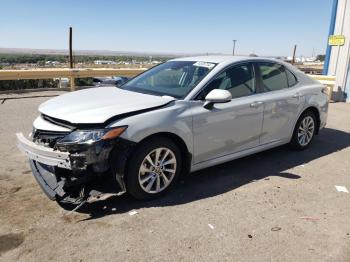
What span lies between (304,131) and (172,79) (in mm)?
2647

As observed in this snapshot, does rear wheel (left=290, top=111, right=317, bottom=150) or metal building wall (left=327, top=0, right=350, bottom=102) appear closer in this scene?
rear wheel (left=290, top=111, right=317, bottom=150)

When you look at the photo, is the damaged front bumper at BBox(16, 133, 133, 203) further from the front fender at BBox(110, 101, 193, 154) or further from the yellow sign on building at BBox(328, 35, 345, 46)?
the yellow sign on building at BBox(328, 35, 345, 46)

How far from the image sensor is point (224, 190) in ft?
14.7

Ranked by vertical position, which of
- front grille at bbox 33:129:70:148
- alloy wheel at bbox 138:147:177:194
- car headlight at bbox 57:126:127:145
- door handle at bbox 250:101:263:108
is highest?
door handle at bbox 250:101:263:108

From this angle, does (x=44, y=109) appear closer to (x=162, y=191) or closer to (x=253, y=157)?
(x=162, y=191)

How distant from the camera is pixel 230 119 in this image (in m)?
4.64

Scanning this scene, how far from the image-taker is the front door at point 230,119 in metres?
4.38

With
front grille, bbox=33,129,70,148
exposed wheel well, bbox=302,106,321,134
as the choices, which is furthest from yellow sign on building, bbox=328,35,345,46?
front grille, bbox=33,129,70,148

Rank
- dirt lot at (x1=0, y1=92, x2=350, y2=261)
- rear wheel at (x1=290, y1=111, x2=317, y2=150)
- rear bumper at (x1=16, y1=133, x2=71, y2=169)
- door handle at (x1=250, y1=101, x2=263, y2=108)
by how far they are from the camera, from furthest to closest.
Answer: rear wheel at (x1=290, y1=111, x2=317, y2=150) → door handle at (x1=250, y1=101, x2=263, y2=108) → rear bumper at (x1=16, y1=133, x2=71, y2=169) → dirt lot at (x1=0, y1=92, x2=350, y2=261)

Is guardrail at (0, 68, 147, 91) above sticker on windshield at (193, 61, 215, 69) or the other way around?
the other way around

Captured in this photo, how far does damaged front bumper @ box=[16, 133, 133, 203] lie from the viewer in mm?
3545

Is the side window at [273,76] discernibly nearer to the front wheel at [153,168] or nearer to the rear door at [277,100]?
the rear door at [277,100]

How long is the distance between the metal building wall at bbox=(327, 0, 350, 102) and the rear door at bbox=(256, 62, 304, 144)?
24.5 feet

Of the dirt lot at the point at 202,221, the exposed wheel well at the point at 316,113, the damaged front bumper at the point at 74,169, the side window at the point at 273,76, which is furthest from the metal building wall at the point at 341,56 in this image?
the damaged front bumper at the point at 74,169
